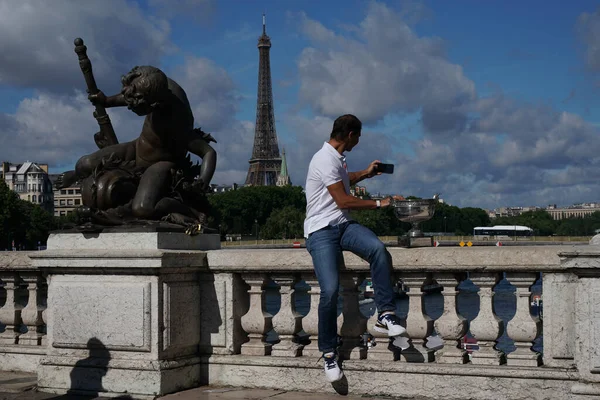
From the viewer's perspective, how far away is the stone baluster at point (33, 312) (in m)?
8.34

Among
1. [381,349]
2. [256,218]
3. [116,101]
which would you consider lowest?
[381,349]

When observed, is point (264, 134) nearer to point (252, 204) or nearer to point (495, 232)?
point (252, 204)

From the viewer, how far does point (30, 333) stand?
27.6 ft

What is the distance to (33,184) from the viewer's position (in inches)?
6181

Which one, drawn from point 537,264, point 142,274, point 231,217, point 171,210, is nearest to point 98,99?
point 171,210

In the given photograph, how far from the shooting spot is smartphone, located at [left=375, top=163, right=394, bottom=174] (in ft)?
21.3

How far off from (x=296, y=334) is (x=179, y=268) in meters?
1.06

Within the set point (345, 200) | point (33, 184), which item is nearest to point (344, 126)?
point (345, 200)

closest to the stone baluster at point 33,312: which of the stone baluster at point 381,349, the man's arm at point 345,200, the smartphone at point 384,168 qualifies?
the stone baluster at point 381,349

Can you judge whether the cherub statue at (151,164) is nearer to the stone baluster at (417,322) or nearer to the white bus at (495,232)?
the stone baluster at (417,322)

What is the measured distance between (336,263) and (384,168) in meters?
0.78

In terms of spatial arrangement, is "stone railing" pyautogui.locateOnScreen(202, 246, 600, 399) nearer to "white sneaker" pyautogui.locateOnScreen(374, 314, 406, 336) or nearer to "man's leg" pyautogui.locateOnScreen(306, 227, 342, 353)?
"white sneaker" pyautogui.locateOnScreen(374, 314, 406, 336)

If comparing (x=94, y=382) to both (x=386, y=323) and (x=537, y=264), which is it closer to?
(x=386, y=323)

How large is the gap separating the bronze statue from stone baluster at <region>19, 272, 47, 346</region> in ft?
3.57
